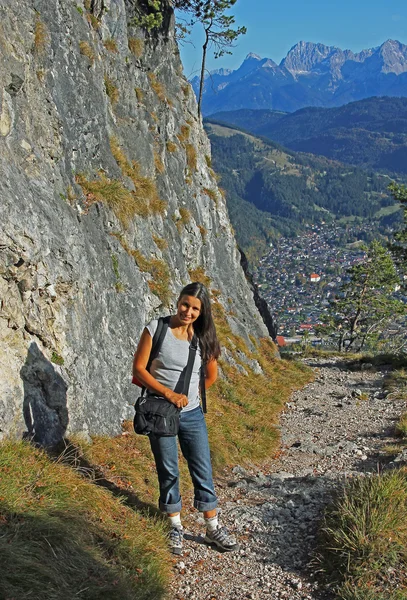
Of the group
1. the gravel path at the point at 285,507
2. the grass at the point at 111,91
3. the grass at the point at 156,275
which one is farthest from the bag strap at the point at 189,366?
the grass at the point at 111,91

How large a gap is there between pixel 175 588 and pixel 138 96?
17223mm

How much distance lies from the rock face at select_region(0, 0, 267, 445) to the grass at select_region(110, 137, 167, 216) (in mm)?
68

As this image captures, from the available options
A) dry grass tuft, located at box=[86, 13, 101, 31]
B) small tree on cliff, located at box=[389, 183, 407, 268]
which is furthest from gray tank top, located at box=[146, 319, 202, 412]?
small tree on cliff, located at box=[389, 183, 407, 268]

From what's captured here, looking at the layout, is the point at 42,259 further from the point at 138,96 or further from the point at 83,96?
the point at 138,96

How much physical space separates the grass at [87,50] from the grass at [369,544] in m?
11.7

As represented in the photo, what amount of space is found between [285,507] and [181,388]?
9.20ft

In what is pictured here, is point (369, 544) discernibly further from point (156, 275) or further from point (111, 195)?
point (156, 275)

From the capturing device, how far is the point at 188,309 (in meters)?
5.23

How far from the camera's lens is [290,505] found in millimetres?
6930

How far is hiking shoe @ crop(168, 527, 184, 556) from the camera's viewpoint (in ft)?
17.6

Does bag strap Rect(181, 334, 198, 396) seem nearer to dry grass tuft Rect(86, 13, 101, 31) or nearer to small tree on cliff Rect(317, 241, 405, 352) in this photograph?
dry grass tuft Rect(86, 13, 101, 31)

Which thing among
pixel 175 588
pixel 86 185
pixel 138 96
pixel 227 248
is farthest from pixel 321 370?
pixel 175 588

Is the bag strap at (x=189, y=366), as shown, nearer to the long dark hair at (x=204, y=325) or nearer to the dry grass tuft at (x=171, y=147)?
the long dark hair at (x=204, y=325)

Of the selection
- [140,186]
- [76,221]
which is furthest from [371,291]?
[76,221]
